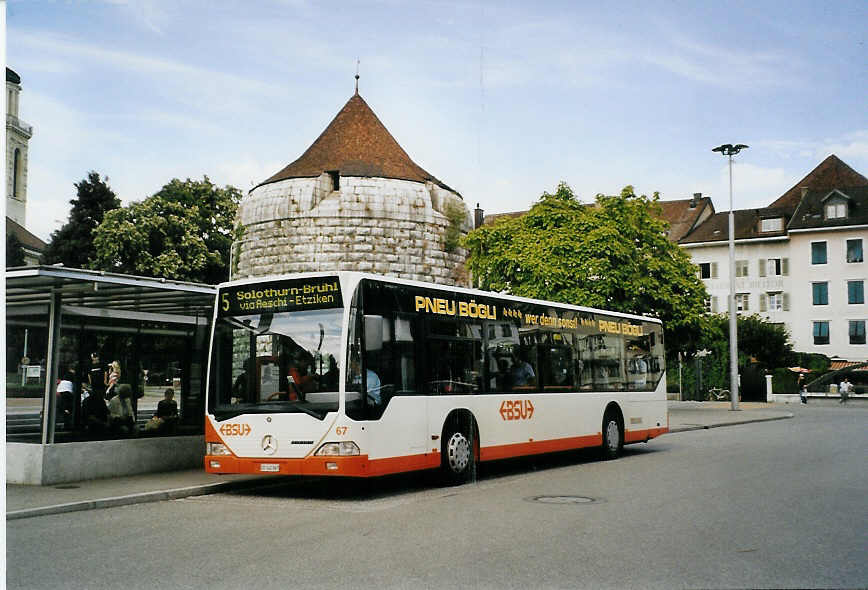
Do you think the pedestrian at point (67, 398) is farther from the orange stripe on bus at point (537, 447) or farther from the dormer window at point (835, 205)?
the dormer window at point (835, 205)

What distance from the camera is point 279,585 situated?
7.05 meters

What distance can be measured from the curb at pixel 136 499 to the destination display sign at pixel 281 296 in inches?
96.3

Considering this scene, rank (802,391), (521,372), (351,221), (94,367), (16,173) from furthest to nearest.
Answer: (351,221) → (802,391) → (16,173) → (521,372) → (94,367)

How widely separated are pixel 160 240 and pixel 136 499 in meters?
52.6

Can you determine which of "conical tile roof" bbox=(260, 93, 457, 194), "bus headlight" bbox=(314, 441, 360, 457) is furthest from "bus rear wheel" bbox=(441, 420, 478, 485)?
"conical tile roof" bbox=(260, 93, 457, 194)

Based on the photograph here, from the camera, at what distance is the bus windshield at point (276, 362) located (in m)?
12.6

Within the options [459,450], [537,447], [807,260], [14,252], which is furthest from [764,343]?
[459,450]

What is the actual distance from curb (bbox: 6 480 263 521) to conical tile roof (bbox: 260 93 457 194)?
51932 millimetres

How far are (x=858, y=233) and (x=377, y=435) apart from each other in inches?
2719

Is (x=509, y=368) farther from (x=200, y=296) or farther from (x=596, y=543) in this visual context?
(x=596, y=543)

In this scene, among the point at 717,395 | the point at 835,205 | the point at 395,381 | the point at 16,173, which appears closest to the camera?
the point at 395,381

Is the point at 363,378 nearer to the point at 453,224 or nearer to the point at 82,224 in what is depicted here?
the point at 453,224

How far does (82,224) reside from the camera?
67.6 m

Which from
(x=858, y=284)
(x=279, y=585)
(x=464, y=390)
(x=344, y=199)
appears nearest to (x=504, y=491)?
(x=464, y=390)
